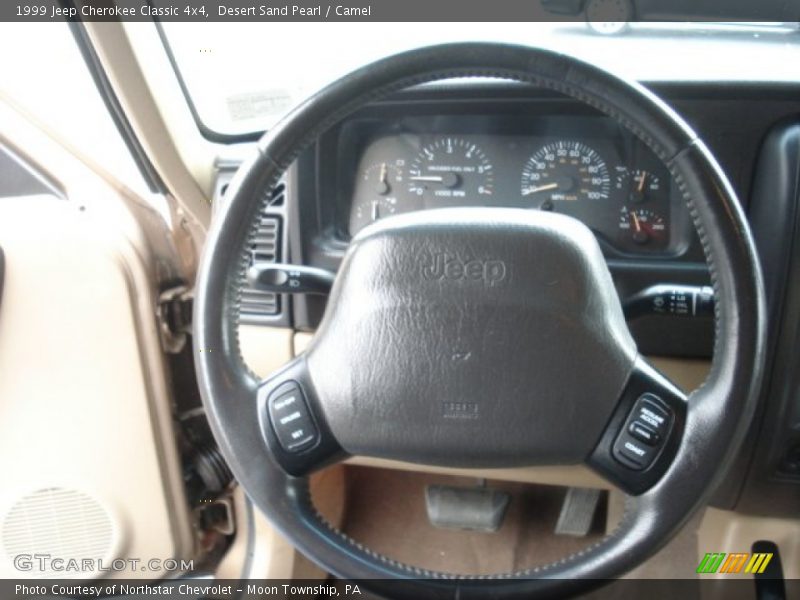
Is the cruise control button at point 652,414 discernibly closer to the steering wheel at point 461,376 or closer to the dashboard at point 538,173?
the steering wheel at point 461,376

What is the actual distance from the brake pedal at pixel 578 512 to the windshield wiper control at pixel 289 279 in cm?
76

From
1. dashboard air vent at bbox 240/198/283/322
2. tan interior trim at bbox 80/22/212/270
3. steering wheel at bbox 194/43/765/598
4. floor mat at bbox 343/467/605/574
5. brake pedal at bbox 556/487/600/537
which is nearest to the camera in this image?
steering wheel at bbox 194/43/765/598

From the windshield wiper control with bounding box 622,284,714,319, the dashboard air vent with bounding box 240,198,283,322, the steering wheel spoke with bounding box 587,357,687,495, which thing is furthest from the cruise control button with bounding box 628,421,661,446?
the dashboard air vent with bounding box 240,198,283,322

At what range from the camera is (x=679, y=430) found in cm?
80

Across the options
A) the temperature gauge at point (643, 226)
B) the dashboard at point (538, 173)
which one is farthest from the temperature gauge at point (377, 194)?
the temperature gauge at point (643, 226)

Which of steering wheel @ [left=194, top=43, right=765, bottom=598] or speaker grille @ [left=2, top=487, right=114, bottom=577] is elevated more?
steering wheel @ [left=194, top=43, right=765, bottom=598]

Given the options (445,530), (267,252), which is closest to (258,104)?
(267,252)

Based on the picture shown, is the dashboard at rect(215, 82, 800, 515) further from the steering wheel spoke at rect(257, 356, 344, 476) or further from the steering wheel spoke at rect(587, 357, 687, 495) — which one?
the steering wheel spoke at rect(257, 356, 344, 476)

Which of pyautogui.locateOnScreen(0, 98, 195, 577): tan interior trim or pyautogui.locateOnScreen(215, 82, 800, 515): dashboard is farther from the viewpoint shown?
pyautogui.locateOnScreen(0, 98, 195, 577): tan interior trim

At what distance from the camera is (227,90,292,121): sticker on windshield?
1.33m

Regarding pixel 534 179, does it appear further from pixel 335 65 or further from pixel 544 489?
pixel 544 489

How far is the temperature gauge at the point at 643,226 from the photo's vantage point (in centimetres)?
118

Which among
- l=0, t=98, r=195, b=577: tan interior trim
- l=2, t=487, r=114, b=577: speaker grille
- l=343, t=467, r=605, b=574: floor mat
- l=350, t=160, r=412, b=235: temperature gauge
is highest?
l=350, t=160, r=412, b=235: temperature gauge

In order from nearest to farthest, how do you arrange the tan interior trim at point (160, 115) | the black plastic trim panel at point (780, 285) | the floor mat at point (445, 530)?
the black plastic trim panel at point (780, 285)
the tan interior trim at point (160, 115)
the floor mat at point (445, 530)
